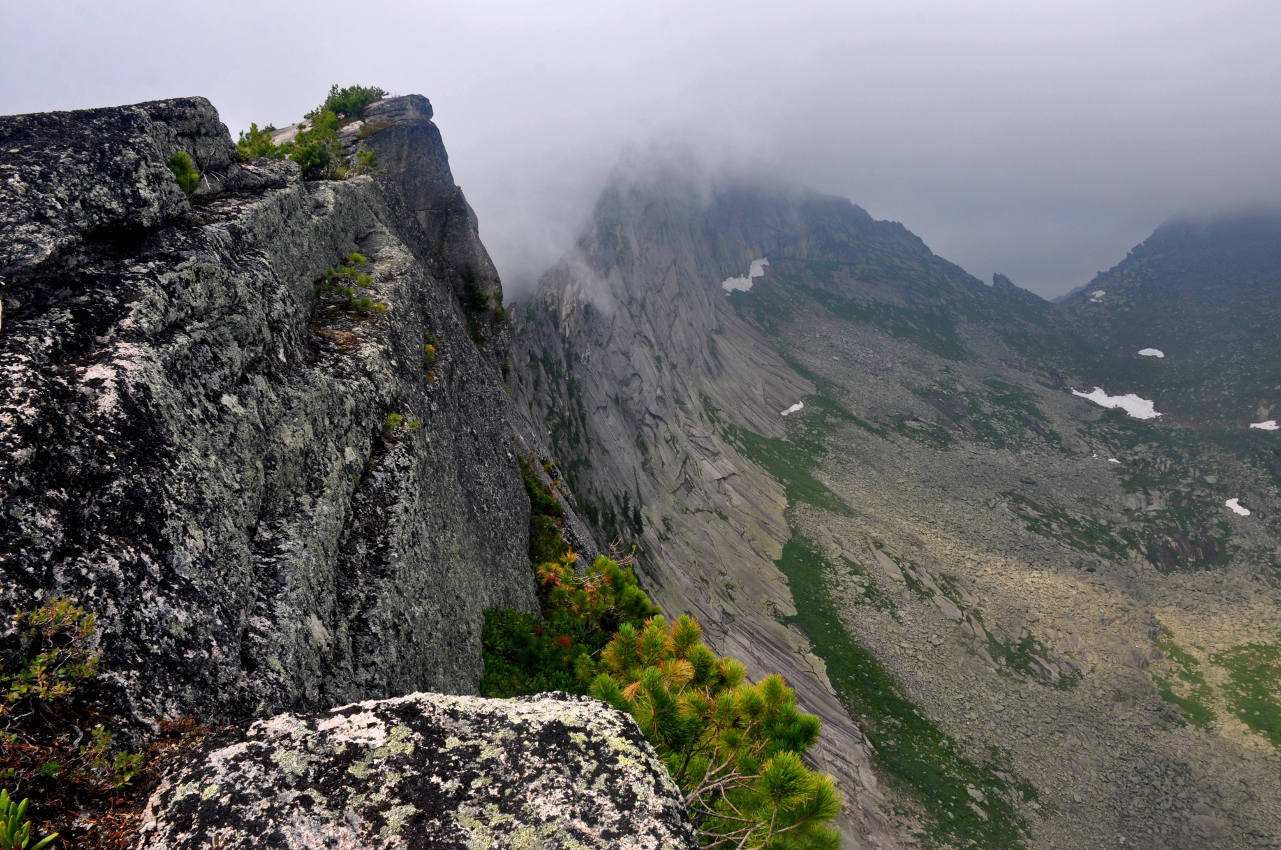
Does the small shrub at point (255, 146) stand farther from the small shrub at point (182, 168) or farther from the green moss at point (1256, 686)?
the green moss at point (1256, 686)

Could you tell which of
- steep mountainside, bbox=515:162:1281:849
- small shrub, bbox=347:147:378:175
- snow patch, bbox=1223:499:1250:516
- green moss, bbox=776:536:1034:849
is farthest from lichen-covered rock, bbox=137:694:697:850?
snow patch, bbox=1223:499:1250:516

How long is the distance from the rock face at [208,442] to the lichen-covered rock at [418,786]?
1.77 meters

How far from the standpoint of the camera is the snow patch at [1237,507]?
15011 cm

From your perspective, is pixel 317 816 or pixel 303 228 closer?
pixel 317 816

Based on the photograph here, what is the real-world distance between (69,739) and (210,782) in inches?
54.7

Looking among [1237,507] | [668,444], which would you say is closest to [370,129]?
[668,444]

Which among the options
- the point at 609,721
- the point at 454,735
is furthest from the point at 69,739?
the point at 609,721

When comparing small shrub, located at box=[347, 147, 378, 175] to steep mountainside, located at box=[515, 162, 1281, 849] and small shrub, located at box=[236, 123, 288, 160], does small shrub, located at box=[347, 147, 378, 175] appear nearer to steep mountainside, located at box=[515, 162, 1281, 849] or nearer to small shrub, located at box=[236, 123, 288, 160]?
small shrub, located at box=[236, 123, 288, 160]

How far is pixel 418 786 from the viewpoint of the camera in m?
4.90

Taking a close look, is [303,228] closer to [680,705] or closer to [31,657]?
[31,657]

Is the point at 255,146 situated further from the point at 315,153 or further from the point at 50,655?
the point at 50,655

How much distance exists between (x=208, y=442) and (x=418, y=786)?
5746 mm

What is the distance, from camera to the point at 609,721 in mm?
5914

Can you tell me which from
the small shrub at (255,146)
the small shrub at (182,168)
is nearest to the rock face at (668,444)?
the small shrub at (255,146)
